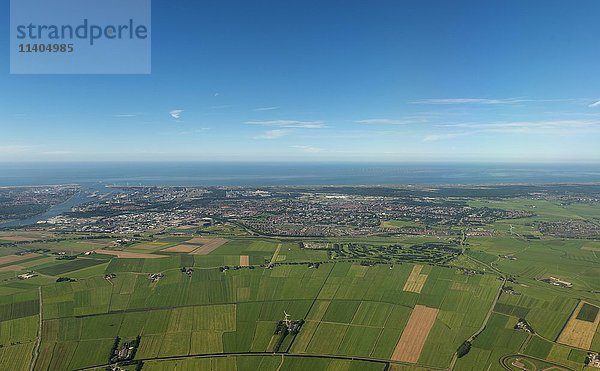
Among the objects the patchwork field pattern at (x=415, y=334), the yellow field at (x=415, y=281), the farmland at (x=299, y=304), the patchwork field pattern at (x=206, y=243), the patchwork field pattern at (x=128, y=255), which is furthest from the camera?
the patchwork field pattern at (x=206, y=243)

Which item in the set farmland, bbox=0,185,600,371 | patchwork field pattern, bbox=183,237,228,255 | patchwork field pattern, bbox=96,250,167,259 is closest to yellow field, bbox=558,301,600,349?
farmland, bbox=0,185,600,371

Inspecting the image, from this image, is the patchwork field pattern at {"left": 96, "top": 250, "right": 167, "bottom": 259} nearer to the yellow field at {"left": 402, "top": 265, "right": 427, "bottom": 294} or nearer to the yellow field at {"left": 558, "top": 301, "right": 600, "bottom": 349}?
the yellow field at {"left": 402, "top": 265, "right": 427, "bottom": 294}

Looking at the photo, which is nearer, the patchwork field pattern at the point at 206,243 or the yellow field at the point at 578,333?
the yellow field at the point at 578,333

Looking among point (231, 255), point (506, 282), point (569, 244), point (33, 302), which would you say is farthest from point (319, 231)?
point (33, 302)

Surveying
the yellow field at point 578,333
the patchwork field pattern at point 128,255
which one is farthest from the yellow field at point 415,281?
the patchwork field pattern at point 128,255

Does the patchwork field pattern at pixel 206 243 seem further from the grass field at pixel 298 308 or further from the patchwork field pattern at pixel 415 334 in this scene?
the patchwork field pattern at pixel 415 334

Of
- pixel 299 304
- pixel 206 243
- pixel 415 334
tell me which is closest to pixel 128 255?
pixel 206 243
